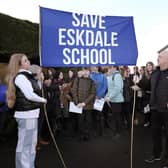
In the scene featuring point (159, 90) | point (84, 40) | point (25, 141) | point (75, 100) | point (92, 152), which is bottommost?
point (92, 152)

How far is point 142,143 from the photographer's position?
862cm

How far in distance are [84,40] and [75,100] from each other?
9.92ft

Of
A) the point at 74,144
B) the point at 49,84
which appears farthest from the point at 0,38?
the point at 74,144

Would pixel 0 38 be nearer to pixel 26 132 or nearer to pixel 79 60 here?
pixel 79 60

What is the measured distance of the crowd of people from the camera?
17.3 feet

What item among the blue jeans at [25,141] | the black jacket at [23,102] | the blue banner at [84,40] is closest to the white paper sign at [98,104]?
the blue banner at [84,40]

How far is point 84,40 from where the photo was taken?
6.07 metres

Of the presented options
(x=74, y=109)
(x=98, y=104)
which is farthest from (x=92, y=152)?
(x=98, y=104)

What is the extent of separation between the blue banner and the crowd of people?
0.50 m

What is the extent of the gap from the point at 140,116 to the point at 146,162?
6.80m

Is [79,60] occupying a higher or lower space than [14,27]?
lower

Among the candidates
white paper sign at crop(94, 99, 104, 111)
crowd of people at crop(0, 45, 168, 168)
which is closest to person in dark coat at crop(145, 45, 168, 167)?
crowd of people at crop(0, 45, 168, 168)

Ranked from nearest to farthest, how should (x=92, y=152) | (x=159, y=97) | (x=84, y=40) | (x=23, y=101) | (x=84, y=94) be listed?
(x=23, y=101) < (x=84, y=40) < (x=159, y=97) < (x=92, y=152) < (x=84, y=94)

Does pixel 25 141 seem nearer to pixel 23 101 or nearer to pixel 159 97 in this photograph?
pixel 23 101
